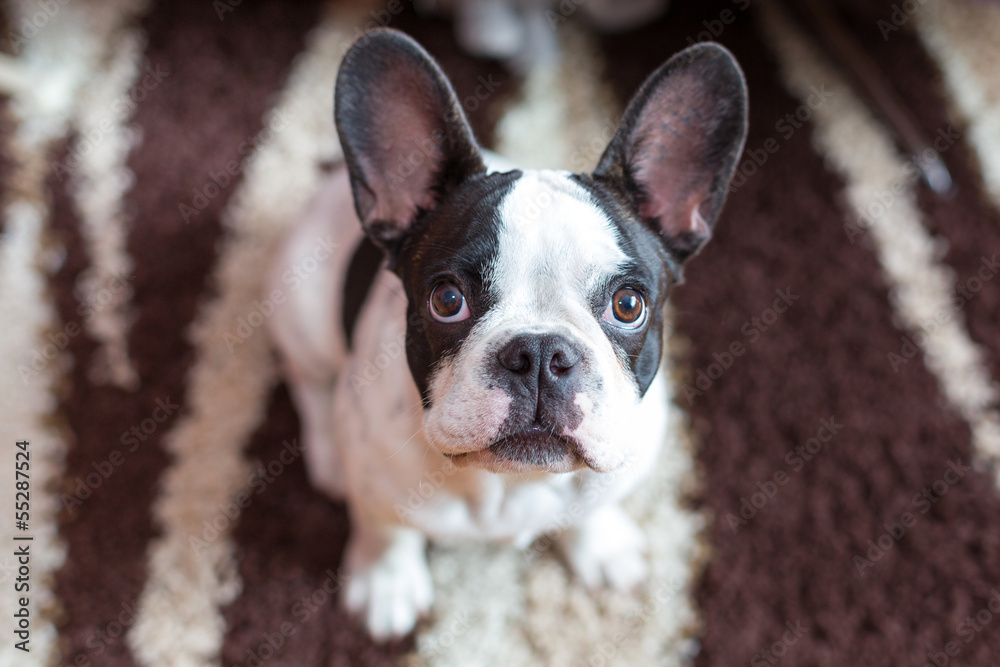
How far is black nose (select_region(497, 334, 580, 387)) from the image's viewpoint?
1471mm

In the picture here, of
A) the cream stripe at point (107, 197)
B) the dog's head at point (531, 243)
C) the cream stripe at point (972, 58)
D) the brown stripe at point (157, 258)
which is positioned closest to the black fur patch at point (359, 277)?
the dog's head at point (531, 243)

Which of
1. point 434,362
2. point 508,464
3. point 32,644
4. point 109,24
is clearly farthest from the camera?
point 109,24

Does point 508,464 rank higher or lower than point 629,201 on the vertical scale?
lower

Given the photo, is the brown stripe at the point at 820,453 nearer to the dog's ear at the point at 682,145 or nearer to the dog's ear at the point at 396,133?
the dog's ear at the point at 682,145

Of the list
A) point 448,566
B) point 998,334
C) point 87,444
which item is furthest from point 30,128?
point 998,334

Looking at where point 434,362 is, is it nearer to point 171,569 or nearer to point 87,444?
point 171,569

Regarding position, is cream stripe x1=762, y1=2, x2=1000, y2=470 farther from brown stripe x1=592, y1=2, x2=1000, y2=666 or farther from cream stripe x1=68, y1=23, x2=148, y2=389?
cream stripe x1=68, y1=23, x2=148, y2=389

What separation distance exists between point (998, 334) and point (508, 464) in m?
2.44

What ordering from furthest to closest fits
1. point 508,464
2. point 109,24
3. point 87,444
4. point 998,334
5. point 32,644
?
1. point 109,24
2. point 998,334
3. point 87,444
4. point 32,644
5. point 508,464

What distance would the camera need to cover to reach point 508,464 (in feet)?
5.13

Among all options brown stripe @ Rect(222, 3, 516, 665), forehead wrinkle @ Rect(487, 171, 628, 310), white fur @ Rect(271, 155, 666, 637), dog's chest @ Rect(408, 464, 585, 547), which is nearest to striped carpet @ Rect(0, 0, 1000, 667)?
brown stripe @ Rect(222, 3, 516, 665)

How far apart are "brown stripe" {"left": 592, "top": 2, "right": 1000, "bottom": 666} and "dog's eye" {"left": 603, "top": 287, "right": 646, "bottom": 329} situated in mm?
1021

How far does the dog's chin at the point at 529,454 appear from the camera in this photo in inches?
60.3

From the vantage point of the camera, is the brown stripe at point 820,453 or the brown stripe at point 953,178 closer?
the brown stripe at point 820,453
